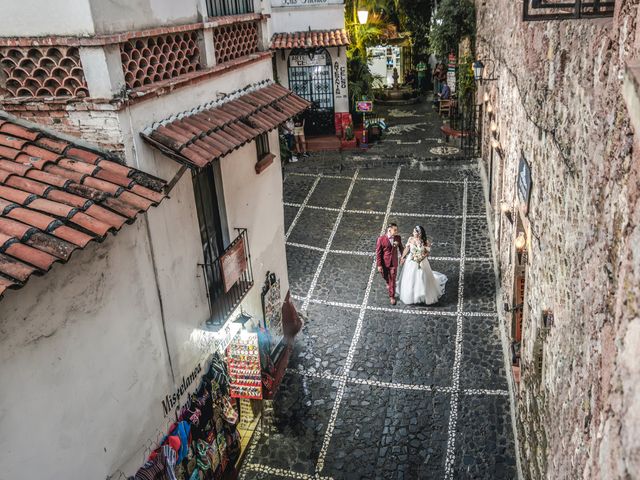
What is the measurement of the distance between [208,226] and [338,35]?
50.3 feet

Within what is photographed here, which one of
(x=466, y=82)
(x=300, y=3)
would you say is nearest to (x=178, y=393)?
(x=466, y=82)

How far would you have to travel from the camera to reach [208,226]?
7.86m

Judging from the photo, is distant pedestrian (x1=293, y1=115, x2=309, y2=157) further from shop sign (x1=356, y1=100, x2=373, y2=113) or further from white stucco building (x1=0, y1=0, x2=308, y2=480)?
white stucco building (x1=0, y1=0, x2=308, y2=480)

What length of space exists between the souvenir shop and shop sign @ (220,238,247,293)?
73 cm

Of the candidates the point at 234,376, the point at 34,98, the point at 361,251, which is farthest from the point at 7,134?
the point at 361,251

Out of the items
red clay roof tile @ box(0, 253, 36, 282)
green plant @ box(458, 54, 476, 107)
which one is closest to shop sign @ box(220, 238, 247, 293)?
red clay roof tile @ box(0, 253, 36, 282)

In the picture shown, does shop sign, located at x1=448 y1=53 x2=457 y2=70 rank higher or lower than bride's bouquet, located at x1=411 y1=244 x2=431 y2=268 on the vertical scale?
higher

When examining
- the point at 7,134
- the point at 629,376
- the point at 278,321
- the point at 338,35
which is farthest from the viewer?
the point at 338,35

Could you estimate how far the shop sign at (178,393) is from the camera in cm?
670

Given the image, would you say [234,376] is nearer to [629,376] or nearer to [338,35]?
[629,376]

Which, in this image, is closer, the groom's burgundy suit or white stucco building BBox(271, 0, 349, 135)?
the groom's burgundy suit

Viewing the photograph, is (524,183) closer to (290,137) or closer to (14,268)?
(14,268)

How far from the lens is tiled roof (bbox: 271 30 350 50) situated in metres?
20.8

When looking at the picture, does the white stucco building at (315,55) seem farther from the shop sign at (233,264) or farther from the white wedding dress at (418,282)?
the shop sign at (233,264)
